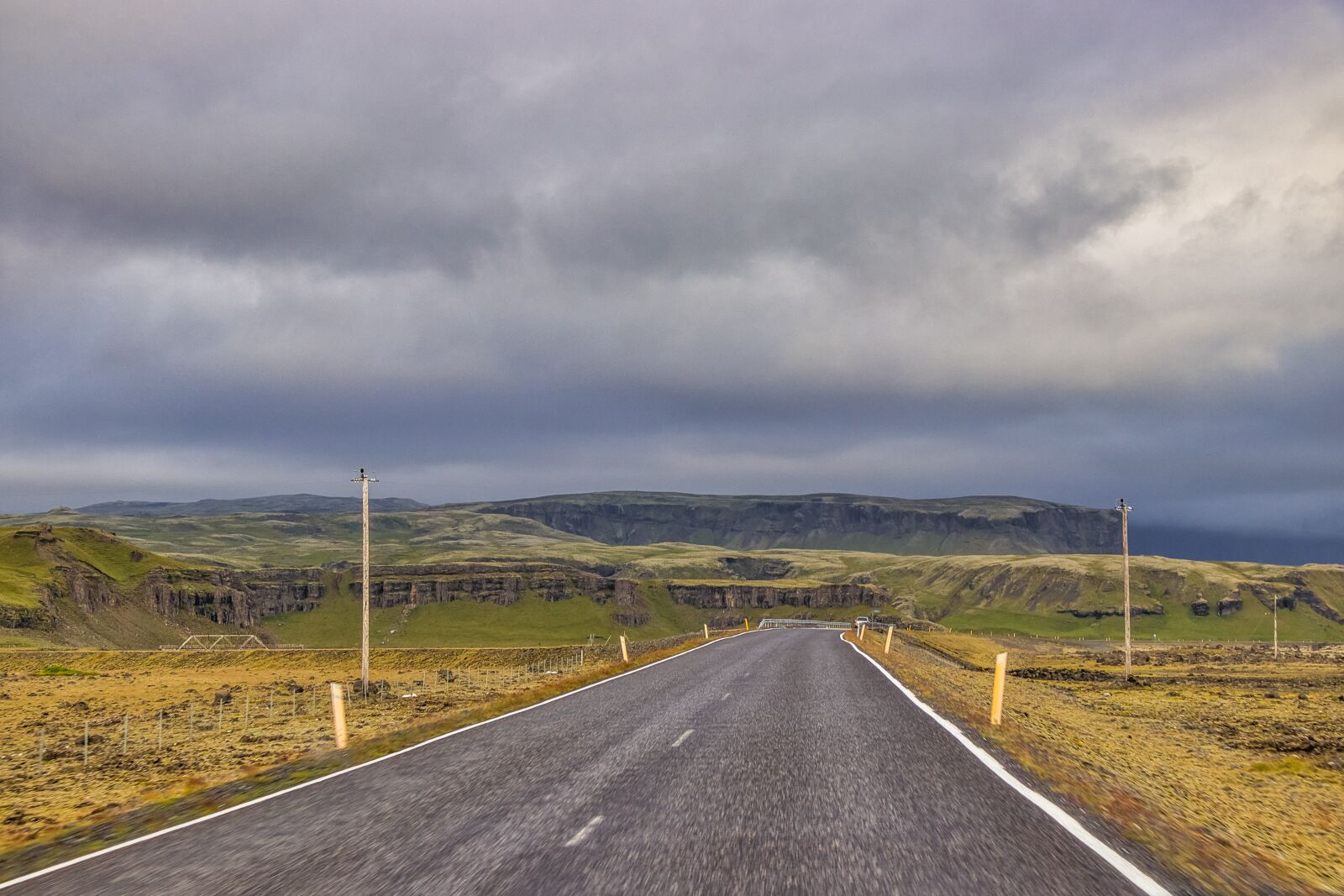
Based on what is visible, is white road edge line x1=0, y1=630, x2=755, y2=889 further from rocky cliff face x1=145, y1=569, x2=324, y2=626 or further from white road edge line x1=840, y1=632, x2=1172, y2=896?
rocky cliff face x1=145, y1=569, x2=324, y2=626

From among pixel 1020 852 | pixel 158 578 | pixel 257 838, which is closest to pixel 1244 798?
pixel 1020 852

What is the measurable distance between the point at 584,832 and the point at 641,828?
57cm

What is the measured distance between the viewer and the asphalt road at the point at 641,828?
7105 mm

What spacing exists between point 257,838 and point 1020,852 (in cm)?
753

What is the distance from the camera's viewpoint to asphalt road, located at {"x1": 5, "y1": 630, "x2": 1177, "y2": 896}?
7105 millimetres

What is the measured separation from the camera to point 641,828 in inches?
342

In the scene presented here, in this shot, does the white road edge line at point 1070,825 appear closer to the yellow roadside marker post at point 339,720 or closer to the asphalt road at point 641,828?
the asphalt road at point 641,828

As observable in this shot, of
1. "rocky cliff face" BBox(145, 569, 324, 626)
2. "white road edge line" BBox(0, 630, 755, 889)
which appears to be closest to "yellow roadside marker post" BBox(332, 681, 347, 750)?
"white road edge line" BBox(0, 630, 755, 889)

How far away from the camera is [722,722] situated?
1684cm

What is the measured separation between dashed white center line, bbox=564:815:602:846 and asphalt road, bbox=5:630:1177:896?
0.02 meters

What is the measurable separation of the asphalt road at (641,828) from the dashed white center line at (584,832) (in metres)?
0.02

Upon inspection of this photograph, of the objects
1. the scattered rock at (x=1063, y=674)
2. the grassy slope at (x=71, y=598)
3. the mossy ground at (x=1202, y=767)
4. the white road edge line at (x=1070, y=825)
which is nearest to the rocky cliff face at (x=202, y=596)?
the grassy slope at (x=71, y=598)

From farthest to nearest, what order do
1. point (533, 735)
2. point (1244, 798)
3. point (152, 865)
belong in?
point (533, 735), point (1244, 798), point (152, 865)

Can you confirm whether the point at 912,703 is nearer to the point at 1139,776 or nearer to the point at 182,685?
the point at 1139,776
